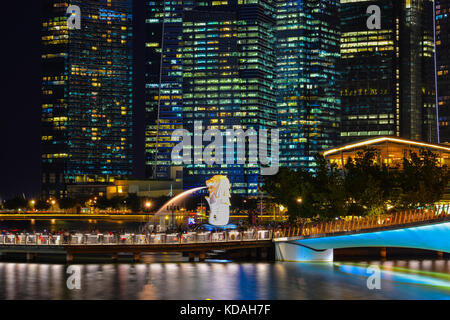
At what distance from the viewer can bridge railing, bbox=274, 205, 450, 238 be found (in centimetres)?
5856

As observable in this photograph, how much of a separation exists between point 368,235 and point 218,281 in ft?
57.0

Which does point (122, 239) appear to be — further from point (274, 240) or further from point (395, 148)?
point (395, 148)

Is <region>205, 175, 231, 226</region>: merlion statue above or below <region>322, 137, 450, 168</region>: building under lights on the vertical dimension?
below

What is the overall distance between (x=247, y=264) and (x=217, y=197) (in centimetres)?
1014

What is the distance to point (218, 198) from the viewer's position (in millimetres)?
75125

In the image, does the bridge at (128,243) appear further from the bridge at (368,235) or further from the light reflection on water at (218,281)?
the bridge at (368,235)

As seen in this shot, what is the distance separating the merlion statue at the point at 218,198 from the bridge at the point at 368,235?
7.23 m

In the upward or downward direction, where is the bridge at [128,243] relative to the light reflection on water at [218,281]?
upward

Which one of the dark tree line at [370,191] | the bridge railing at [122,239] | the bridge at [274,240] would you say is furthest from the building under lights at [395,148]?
the bridge railing at [122,239]

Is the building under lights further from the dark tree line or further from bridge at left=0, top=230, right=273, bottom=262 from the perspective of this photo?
bridge at left=0, top=230, right=273, bottom=262

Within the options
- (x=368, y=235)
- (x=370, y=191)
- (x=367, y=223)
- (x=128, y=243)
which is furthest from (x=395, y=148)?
(x=128, y=243)

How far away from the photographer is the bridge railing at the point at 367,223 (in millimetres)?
58562

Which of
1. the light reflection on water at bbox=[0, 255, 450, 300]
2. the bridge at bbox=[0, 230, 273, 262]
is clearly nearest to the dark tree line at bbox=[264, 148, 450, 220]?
the light reflection on water at bbox=[0, 255, 450, 300]
